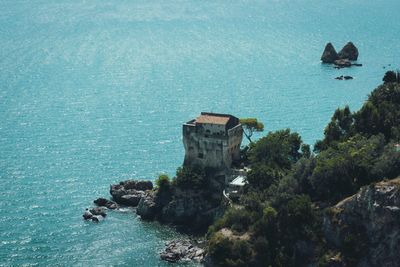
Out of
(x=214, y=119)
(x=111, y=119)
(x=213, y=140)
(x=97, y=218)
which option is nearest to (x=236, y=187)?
(x=213, y=140)

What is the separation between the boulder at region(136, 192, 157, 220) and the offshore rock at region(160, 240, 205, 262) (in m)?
9.31

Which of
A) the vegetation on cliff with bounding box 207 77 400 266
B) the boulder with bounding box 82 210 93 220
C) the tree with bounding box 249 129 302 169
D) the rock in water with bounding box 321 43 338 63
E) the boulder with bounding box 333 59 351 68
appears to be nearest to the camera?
the vegetation on cliff with bounding box 207 77 400 266

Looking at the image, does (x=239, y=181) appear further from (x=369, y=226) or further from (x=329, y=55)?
(x=329, y=55)

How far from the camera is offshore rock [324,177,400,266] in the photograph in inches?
2820

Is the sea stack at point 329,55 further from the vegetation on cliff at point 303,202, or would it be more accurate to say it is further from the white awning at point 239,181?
the white awning at point 239,181

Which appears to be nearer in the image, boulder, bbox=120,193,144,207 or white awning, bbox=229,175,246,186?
white awning, bbox=229,175,246,186

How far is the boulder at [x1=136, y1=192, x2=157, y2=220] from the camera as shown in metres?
98.7

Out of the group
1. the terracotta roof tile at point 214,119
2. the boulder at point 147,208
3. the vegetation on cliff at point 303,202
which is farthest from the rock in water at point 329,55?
the boulder at point 147,208

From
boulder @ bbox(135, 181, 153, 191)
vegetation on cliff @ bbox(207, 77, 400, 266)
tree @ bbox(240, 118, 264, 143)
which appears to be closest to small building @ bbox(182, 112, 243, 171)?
tree @ bbox(240, 118, 264, 143)

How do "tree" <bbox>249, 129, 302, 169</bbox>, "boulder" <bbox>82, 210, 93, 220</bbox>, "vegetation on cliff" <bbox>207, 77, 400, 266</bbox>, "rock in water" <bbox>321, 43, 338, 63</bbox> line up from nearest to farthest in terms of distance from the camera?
1. "vegetation on cliff" <bbox>207, 77, 400, 266</bbox>
2. "tree" <bbox>249, 129, 302, 169</bbox>
3. "boulder" <bbox>82, 210, 93, 220</bbox>
4. "rock in water" <bbox>321, 43, 338, 63</bbox>

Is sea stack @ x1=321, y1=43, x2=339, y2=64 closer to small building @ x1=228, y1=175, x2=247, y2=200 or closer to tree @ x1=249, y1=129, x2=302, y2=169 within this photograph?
tree @ x1=249, y1=129, x2=302, y2=169

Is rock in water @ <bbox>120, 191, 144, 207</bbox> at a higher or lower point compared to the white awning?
lower

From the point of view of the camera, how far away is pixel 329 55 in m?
192

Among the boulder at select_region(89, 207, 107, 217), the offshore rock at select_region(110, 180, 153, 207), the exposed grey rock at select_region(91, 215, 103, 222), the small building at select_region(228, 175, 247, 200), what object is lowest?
A: the exposed grey rock at select_region(91, 215, 103, 222)
